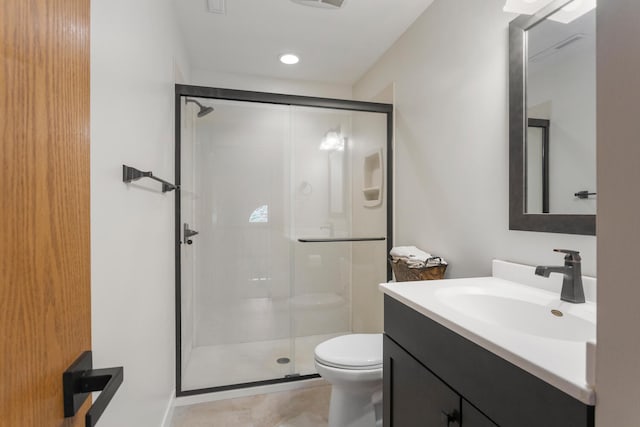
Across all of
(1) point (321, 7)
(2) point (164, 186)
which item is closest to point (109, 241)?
(2) point (164, 186)

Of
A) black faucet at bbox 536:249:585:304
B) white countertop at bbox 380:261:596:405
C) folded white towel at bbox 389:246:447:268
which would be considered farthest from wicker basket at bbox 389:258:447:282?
black faucet at bbox 536:249:585:304

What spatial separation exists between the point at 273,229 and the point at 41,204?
2003 mm

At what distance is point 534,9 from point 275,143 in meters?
1.64

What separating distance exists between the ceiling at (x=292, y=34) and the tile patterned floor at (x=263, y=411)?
247 centimetres

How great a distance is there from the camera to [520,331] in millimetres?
1053

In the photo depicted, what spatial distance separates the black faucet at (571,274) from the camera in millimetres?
1055

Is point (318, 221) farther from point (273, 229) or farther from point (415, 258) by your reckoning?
point (415, 258)

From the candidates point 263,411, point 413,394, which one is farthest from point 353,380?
point 263,411

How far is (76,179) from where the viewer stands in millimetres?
482

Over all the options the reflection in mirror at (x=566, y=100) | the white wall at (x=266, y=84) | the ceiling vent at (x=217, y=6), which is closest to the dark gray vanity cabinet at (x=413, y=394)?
the reflection in mirror at (x=566, y=100)

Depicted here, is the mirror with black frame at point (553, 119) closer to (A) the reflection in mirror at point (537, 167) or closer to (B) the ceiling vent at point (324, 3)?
(A) the reflection in mirror at point (537, 167)

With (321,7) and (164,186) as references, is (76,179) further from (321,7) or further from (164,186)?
(321,7)
